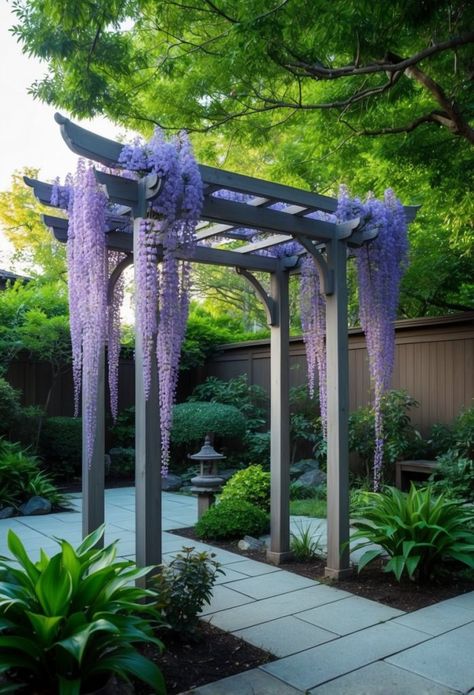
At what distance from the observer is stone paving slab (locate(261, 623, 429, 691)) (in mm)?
2562

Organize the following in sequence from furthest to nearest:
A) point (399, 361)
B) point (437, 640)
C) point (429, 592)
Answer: point (399, 361) < point (429, 592) < point (437, 640)

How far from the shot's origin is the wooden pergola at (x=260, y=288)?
10.4ft

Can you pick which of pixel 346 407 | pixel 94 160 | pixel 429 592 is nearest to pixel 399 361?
pixel 346 407

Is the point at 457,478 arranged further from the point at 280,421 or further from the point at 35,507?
the point at 35,507

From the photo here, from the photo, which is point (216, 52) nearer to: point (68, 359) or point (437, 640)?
point (68, 359)

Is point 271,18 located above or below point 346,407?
above

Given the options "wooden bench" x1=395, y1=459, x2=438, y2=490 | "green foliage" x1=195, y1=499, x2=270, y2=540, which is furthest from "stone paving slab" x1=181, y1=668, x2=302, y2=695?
"wooden bench" x1=395, y1=459, x2=438, y2=490

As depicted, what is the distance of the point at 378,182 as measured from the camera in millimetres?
7066

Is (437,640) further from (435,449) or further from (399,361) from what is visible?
(399,361)

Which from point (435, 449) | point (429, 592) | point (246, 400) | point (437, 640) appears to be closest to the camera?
point (437, 640)

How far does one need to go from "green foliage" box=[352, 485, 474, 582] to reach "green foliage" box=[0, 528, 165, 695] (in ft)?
6.41

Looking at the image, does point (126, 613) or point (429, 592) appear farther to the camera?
point (429, 592)

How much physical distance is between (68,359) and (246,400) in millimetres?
2981

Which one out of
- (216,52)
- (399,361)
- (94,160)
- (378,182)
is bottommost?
(399,361)
